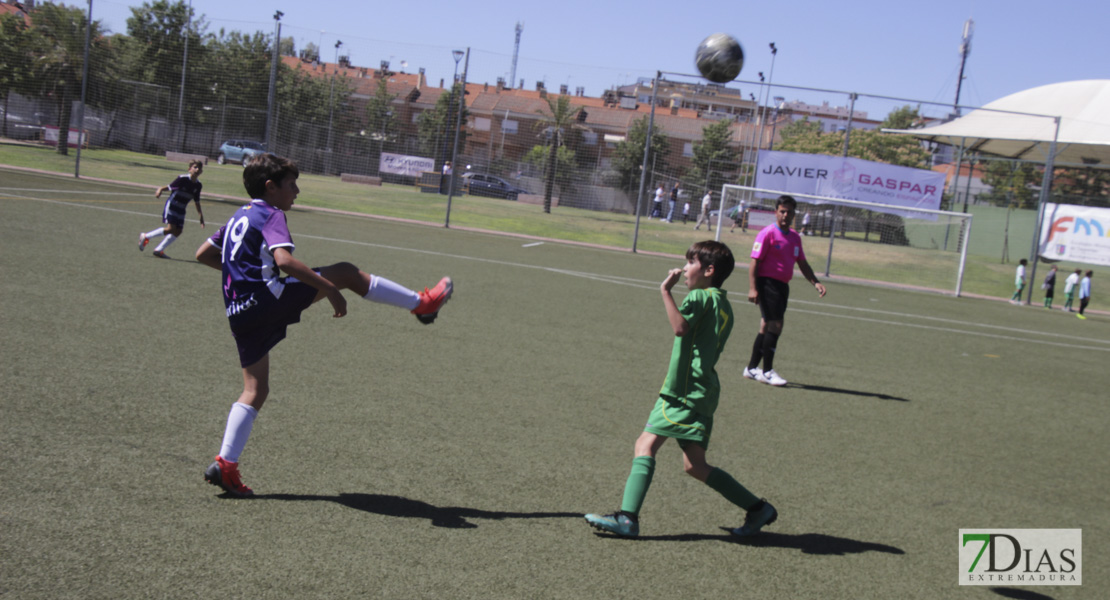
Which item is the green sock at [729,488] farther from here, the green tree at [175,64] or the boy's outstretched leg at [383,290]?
the green tree at [175,64]

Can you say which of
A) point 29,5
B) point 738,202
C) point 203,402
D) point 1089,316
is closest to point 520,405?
point 203,402

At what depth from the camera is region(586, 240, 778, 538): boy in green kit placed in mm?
4102

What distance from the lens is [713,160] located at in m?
26.3

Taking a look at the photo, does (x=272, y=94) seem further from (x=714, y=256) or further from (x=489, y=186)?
(x=714, y=256)

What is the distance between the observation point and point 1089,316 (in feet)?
66.3

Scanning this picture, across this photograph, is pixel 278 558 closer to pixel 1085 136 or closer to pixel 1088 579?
pixel 1088 579

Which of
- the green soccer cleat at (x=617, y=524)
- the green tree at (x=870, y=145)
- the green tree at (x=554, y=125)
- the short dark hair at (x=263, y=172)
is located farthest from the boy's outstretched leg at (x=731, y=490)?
the green tree at (x=870, y=145)

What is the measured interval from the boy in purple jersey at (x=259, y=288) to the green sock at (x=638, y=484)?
58.0 inches

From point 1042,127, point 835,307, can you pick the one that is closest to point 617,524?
point 835,307

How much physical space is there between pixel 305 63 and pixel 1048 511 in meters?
25.7

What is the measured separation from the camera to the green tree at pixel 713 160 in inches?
977

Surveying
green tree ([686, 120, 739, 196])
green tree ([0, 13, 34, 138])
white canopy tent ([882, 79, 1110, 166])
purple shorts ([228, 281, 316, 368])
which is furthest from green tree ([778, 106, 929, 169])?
purple shorts ([228, 281, 316, 368])

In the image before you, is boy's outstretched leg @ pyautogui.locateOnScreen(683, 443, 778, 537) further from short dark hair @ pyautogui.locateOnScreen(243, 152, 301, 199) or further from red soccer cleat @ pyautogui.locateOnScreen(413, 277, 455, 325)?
Answer: short dark hair @ pyautogui.locateOnScreen(243, 152, 301, 199)

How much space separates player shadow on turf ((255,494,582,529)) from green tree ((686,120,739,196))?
67.2 feet
